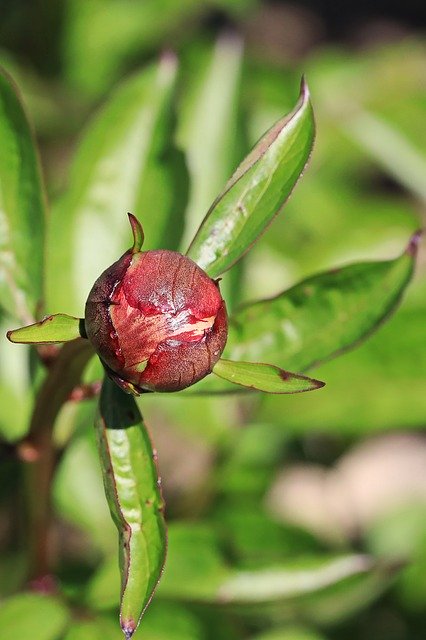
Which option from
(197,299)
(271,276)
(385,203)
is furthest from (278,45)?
(197,299)

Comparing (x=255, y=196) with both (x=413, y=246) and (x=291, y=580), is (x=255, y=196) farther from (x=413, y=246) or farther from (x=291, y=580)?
(x=291, y=580)

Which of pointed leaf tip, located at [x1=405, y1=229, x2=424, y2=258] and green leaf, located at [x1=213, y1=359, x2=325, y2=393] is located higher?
pointed leaf tip, located at [x1=405, y1=229, x2=424, y2=258]

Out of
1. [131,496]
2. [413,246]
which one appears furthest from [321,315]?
[131,496]

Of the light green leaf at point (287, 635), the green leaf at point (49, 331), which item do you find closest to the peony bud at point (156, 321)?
the green leaf at point (49, 331)

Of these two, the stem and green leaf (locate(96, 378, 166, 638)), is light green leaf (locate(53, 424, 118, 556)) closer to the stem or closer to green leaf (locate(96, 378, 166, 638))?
the stem

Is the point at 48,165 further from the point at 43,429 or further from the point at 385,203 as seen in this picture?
the point at 43,429

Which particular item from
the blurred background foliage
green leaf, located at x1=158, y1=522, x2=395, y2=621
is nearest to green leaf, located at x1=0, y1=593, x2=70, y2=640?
the blurred background foliage

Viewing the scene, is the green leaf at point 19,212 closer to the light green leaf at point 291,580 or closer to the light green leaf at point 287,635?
the light green leaf at point 291,580
